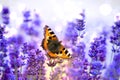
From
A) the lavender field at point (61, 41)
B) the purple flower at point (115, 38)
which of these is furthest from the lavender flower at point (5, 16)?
the purple flower at point (115, 38)

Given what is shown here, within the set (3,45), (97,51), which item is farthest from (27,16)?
(97,51)

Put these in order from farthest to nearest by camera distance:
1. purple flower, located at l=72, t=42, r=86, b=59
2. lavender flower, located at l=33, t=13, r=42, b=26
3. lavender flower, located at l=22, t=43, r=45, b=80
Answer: lavender flower, located at l=33, t=13, r=42, b=26, purple flower, located at l=72, t=42, r=86, b=59, lavender flower, located at l=22, t=43, r=45, b=80

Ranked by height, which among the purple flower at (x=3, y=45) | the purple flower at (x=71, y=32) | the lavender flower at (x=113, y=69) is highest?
the purple flower at (x=71, y=32)

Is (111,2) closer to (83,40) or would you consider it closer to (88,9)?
(88,9)

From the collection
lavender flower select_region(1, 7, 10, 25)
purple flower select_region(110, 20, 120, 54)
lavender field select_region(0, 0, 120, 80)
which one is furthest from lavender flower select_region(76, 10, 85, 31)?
lavender flower select_region(1, 7, 10, 25)

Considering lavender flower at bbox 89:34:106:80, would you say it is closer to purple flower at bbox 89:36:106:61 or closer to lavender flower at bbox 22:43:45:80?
purple flower at bbox 89:36:106:61

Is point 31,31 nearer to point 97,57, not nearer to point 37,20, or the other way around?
point 37,20

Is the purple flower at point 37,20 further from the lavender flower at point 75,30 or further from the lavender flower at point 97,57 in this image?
the lavender flower at point 97,57
